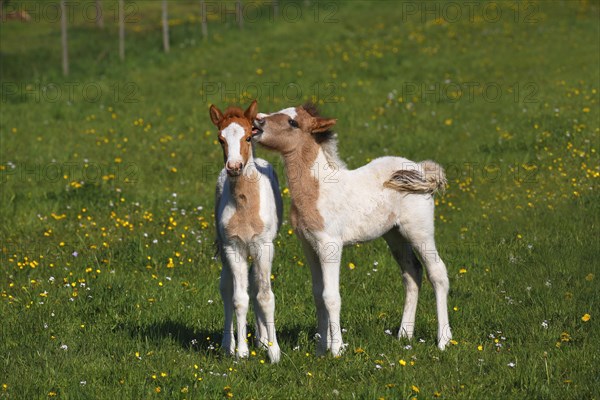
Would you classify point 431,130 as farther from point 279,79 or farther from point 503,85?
point 279,79

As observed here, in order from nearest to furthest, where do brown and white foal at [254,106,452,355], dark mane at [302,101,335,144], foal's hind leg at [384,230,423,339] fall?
1. brown and white foal at [254,106,452,355]
2. dark mane at [302,101,335,144]
3. foal's hind leg at [384,230,423,339]

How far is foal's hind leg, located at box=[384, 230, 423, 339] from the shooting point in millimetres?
9008

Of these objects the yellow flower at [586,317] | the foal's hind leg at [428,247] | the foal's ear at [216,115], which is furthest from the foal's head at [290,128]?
the yellow flower at [586,317]

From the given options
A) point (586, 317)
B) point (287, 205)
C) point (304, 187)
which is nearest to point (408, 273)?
point (304, 187)

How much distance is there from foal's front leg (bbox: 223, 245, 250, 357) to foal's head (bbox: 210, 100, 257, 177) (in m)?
0.88

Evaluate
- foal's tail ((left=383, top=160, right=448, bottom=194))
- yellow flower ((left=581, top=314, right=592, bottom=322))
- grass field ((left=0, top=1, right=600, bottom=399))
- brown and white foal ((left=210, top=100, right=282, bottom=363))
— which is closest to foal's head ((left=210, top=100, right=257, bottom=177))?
brown and white foal ((left=210, top=100, right=282, bottom=363))

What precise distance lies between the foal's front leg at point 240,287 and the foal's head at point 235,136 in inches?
34.8

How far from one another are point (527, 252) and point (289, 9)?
21389 millimetres

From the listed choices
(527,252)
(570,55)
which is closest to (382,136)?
(527,252)

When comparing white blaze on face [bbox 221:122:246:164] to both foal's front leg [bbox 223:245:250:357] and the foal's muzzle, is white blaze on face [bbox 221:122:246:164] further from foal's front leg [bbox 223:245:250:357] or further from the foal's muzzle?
foal's front leg [bbox 223:245:250:357]

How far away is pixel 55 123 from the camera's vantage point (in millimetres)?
19562

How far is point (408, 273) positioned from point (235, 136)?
8.35ft

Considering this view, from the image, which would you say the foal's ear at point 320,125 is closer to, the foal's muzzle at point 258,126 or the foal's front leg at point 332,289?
the foal's muzzle at point 258,126

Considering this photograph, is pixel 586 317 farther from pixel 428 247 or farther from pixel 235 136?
pixel 235 136
